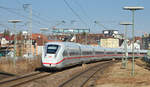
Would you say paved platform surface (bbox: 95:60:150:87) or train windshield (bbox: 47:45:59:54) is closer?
paved platform surface (bbox: 95:60:150:87)

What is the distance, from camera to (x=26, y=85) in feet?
57.5

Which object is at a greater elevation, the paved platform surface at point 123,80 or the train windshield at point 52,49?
the train windshield at point 52,49

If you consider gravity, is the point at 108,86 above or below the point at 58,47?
below

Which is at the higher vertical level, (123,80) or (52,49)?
(52,49)

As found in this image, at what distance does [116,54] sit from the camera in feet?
242

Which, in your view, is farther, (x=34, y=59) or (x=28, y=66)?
(x=34, y=59)

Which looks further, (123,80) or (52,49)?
(52,49)

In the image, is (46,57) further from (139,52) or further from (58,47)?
(139,52)

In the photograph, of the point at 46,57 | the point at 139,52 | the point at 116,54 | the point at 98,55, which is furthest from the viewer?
the point at 139,52

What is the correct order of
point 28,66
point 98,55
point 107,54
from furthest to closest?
point 107,54
point 98,55
point 28,66

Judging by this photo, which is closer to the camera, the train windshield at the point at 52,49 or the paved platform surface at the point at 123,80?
the paved platform surface at the point at 123,80

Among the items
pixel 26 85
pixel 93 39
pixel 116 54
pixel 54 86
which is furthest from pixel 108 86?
pixel 93 39

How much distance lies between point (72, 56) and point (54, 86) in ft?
45.2

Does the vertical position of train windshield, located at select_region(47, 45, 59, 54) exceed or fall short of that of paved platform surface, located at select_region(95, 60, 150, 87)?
it exceeds it
